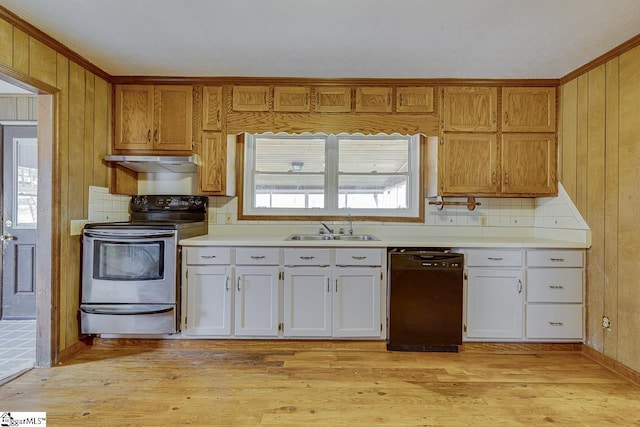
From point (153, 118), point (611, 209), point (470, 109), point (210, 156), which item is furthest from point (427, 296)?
point (153, 118)

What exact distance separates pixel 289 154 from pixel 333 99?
2.47ft

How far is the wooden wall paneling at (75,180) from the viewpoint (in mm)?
2625

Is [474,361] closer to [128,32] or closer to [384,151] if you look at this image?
[384,151]

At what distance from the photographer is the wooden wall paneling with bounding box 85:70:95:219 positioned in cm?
278

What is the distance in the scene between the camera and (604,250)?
8.58ft

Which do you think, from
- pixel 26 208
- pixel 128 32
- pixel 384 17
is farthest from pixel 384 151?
pixel 26 208

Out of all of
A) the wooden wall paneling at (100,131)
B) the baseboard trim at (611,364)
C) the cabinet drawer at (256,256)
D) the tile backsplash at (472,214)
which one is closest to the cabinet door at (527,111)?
the tile backsplash at (472,214)

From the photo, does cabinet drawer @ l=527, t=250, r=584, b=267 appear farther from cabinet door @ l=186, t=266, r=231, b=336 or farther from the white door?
the white door

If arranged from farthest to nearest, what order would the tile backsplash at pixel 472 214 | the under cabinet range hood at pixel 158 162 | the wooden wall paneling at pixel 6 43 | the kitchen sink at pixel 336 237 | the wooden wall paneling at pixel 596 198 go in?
the tile backsplash at pixel 472 214
the kitchen sink at pixel 336 237
the under cabinet range hood at pixel 158 162
the wooden wall paneling at pixel 596 198
the wooden wall paneling at pixel 6 43

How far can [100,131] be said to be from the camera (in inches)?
117

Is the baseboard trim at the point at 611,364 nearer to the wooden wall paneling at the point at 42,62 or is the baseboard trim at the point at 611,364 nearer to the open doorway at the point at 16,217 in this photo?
the wooden wall paneling at the point at 42,62

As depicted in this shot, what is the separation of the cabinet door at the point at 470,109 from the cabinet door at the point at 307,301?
1.77m

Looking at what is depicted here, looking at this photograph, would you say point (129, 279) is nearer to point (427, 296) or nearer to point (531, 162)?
point (427, 296)

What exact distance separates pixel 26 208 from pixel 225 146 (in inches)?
91.2
